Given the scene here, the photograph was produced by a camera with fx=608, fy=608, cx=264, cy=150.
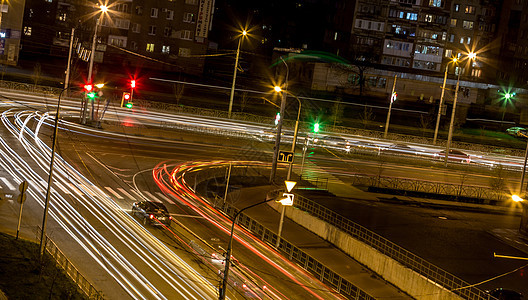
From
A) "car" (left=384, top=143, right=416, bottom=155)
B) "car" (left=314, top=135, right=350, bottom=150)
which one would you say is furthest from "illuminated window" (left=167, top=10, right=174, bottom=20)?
"car" (left=384, top=143, right=416, bottom=155)

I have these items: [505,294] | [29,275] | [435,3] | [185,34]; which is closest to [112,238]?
[29,275]

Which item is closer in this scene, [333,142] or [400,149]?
[333,142]

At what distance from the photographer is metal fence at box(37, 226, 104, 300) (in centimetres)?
1958

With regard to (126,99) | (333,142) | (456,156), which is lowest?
(333,142)

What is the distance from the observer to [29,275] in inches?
825

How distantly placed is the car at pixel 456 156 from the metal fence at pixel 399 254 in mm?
26061

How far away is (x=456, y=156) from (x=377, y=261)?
3455 cm

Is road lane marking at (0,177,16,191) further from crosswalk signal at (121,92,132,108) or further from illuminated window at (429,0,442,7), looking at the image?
illuminated window at (429,0,442,7)

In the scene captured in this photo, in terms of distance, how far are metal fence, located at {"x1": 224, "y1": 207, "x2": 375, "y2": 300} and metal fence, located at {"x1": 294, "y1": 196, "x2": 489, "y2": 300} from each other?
297 centimetres

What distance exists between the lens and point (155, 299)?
19.9 metres

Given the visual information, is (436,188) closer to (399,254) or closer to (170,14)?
(399,254)

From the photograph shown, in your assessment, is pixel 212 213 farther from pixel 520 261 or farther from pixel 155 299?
pixel 520 261

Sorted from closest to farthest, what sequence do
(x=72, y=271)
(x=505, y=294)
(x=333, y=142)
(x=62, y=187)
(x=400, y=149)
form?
(x=72, y=271), (x=505, y=294), (x=62, y=187), (x=333, y=142), (x=400, y=149)

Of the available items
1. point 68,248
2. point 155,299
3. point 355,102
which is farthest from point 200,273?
point 355,102
